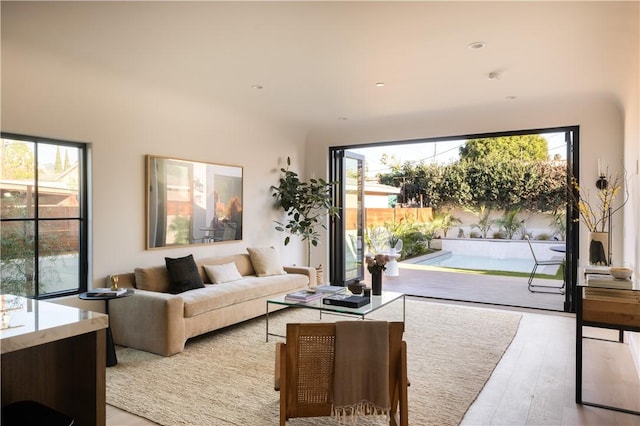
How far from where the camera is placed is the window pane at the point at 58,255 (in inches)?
157

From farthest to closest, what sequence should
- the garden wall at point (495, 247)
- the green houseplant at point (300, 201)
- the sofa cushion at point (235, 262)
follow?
the garden wall at point (495, 247) → the green houseplant at point (300, 201) → the sofa cushion at point (235, 262)

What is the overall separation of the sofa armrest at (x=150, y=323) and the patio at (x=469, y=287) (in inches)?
157

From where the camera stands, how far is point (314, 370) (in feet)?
7.29

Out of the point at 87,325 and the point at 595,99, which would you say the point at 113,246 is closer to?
the point at 87,325

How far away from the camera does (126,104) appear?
4523 mm

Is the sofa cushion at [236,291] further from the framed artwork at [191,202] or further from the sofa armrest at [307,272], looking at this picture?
the framed artwork at [191,202]

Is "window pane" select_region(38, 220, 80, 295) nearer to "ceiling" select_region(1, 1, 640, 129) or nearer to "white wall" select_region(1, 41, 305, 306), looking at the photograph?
"white wall" select_region(1, 41, 305, 306)

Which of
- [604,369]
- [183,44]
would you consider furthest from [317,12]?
[604,369]

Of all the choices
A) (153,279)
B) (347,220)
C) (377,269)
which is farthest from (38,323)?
(347,220)

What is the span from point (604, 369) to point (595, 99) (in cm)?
317

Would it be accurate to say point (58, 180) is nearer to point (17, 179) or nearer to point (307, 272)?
point (17, 179)

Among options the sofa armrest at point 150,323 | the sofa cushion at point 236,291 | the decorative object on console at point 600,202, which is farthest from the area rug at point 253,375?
the decorative object on console at point 600,202

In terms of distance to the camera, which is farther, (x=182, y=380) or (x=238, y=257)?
(x=238, y=257)

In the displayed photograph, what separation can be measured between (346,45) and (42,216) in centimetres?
319
